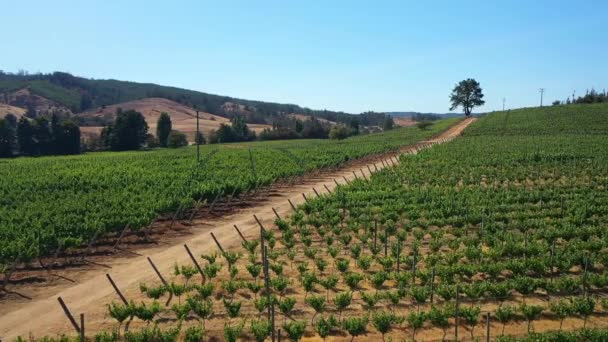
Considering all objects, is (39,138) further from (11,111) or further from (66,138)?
(11,111)

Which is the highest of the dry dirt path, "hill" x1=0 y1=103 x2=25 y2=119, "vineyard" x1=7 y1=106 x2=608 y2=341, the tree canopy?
"hill" x1=0 y1=103 x2=25 y2=119

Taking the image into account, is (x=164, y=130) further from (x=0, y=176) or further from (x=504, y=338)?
(x=504, y=338)

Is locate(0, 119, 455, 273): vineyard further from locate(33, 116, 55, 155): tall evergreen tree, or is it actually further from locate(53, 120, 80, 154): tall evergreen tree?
locate(33, 116, 55, 155): tall evergreen tree

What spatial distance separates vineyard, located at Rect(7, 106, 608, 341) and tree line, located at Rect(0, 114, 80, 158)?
6587cm

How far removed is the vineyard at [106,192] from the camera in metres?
21.3

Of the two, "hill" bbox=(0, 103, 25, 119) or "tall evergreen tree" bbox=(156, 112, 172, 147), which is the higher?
"hill" bbox=(0, 103, 25, 119)

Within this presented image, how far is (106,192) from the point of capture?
31891 mm

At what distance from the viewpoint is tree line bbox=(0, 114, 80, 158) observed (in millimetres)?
78875

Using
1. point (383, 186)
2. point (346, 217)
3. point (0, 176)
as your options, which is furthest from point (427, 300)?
point (0, 176)

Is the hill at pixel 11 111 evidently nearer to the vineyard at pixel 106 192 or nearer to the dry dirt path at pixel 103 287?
the vineyard at pixel 106 192

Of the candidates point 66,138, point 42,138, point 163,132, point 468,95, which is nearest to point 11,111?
point 163,132

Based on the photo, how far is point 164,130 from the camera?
100m

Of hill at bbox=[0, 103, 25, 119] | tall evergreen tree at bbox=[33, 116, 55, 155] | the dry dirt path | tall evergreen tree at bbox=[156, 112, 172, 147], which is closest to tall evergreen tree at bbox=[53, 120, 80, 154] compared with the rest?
tall evergreen tree at bbox=[33, 116, 55, 155]

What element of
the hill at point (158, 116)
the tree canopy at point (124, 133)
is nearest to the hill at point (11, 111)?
the hill at point (158, 116)
